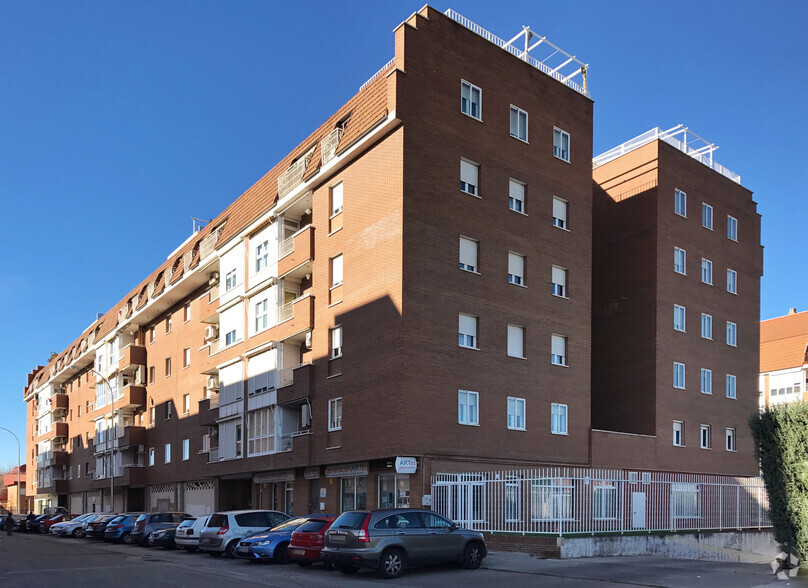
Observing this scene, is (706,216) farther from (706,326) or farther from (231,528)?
(231,528)

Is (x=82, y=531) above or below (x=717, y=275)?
below

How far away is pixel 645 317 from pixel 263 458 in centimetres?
1758

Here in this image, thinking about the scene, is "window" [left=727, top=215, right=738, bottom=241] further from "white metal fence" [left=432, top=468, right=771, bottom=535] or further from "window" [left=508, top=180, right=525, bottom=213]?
"white metal fence" [left=432, top=468, right=771, bottom=535]

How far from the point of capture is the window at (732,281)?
1598 inches

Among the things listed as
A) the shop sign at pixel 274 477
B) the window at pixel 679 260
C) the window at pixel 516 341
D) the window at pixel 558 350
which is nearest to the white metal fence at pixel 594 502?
the window at pixel 516 341

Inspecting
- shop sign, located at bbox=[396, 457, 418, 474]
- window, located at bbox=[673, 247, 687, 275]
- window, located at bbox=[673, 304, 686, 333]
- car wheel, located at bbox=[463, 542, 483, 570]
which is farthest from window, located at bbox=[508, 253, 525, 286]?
car wheel, located at bbox=[463, 542, 483, 570]

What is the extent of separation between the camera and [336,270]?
31.9m

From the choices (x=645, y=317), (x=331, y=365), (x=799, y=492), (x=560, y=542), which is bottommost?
(x=560, y=542)

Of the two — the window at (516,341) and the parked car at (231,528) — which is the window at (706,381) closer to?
the window at (516,341)

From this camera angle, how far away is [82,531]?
41469mm

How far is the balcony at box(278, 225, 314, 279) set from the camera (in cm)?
3309

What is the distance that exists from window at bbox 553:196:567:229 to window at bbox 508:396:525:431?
740 cm

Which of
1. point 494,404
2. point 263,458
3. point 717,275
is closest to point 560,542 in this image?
point 494,404

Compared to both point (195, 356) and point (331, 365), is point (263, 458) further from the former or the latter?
point (195, 356)
